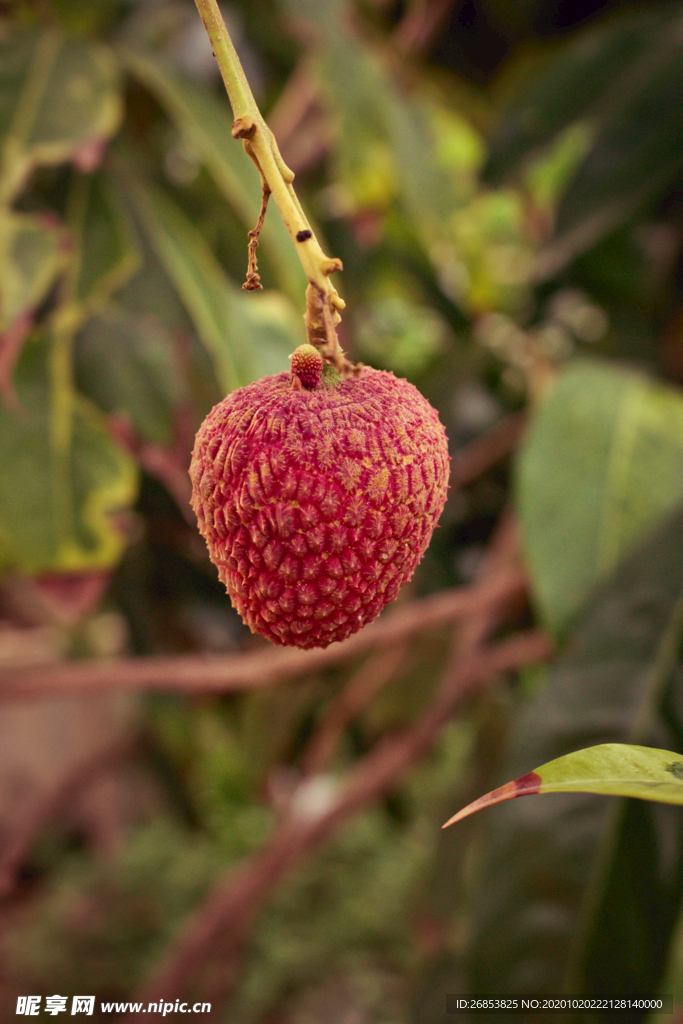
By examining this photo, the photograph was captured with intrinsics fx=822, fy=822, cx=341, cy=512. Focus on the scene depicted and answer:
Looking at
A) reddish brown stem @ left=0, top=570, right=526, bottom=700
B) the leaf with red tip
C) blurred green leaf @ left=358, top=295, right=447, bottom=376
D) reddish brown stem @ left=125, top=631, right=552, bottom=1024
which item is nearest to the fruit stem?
the leaf with red tip

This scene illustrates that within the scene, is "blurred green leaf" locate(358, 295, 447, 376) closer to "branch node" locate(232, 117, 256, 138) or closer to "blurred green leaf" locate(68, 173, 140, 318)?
"blurred green leaf" locate(68, 173, 140, 318)

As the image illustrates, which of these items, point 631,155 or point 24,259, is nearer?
point 24,259

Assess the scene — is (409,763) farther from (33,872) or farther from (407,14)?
(33,872)

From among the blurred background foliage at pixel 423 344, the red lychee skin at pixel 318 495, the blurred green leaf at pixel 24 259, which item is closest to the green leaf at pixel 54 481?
the blurred background foliage at pixel 423 344

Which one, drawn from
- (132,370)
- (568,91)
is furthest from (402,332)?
(132,370)

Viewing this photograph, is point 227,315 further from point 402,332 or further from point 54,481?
point 402,332

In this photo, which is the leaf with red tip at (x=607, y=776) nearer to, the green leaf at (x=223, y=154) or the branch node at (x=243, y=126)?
the branch node at (x=243, y=126)
